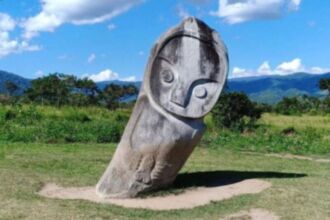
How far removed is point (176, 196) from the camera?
32.9 feet

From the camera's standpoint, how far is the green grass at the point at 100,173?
28.5 feet

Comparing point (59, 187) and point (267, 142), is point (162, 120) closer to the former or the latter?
point (59, 187)

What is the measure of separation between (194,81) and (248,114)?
15.8m

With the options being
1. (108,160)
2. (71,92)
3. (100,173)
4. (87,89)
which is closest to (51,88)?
(71,92)

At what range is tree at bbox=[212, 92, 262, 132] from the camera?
976 inches

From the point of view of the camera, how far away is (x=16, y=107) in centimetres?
2786

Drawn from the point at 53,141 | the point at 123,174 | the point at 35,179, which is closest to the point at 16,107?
the point at 53,141

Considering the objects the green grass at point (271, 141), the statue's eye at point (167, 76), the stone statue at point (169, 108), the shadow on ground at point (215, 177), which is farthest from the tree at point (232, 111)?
the statue's eye at point (167, 76)

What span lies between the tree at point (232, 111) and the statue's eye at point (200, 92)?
48.5 feet

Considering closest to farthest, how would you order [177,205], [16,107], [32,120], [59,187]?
[177,205], [59,187], [32,120], [16,107]

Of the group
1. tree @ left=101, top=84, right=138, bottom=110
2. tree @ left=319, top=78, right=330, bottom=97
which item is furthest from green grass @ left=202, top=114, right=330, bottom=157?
tree @ left=319, top=78, right=330, bottom=97

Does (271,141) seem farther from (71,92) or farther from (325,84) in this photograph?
(325,84)

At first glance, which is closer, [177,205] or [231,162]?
[177,205]

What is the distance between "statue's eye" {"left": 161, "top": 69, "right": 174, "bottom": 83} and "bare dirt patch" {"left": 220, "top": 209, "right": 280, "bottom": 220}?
2555mm
